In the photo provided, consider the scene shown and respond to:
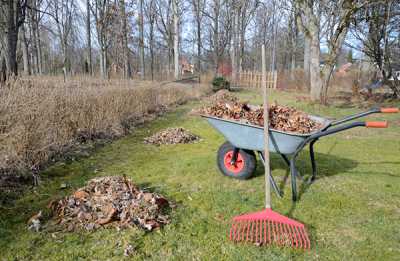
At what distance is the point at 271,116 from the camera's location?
3.18 m

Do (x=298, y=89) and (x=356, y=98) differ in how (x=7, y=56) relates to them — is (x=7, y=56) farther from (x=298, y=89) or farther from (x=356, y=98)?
(x=298, y=89)

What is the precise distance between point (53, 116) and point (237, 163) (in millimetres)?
2771

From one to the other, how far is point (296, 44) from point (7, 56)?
2507 cm

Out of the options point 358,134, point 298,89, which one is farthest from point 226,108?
point 298,89

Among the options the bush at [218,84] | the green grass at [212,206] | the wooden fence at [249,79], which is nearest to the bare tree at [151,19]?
the wooden fence at [249,79]

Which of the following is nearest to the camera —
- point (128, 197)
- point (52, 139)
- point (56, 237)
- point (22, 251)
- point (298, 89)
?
point (22, 251)

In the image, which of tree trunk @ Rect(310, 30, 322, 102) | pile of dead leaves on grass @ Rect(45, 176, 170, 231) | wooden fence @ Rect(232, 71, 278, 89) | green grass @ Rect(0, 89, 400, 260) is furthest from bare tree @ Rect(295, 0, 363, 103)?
wooden fence @ Rect(232, 71, 278, 89)

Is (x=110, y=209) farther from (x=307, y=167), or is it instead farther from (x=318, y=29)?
(x=318, y=29)

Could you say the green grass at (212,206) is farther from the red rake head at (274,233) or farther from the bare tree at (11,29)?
the bare tree at (11,29)

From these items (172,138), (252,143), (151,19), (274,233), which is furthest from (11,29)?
(151,19)

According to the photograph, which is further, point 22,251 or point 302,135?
point 302,135

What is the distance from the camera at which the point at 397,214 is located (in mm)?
2738

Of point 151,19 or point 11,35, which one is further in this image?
point 151,19

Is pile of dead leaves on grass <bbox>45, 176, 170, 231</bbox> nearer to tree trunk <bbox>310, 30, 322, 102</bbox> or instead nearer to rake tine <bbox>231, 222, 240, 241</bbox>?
rake tine <bbox>231, 222, 240, 241</bbox>
